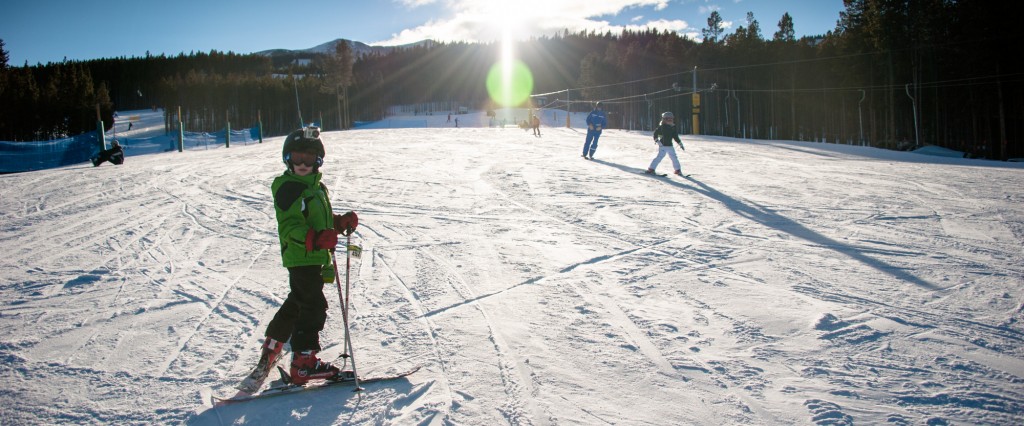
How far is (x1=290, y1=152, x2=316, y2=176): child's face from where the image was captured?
11.0 feet

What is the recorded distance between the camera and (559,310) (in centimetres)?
458

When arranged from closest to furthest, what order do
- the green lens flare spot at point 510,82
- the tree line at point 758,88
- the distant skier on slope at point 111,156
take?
the distant skier on slope at point 111,156 → the tree line at point 758,88 → the green lens flare spot at point 510,82

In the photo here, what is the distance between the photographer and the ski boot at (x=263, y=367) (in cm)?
331

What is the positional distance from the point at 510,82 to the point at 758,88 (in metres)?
80.0

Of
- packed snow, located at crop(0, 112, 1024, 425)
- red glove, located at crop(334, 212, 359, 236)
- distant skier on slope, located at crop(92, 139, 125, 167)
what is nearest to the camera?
packed snow, located at crop(0, 112, 1024, 425)

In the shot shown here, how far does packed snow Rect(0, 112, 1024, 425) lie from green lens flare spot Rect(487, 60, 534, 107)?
112669mm

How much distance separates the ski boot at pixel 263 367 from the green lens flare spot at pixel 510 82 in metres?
118

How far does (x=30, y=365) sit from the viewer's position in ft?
11.9

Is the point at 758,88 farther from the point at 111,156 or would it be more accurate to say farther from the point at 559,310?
the point at 559,310

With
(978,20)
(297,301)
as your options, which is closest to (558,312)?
(297,301)

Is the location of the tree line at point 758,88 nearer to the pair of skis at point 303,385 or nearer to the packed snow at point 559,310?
the packed snow at point 559,310

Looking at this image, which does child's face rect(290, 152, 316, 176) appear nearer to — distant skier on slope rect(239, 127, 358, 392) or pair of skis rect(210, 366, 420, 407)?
distant skier on slope rect(239, 127, 358, 392)

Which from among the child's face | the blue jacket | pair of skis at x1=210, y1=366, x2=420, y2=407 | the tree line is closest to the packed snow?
pair of skis at x1=210, y1=366, x2=420, y2=407

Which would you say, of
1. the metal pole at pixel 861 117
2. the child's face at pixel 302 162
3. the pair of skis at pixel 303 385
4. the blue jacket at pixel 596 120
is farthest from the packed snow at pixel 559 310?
the metal pole at pixel 861 117
